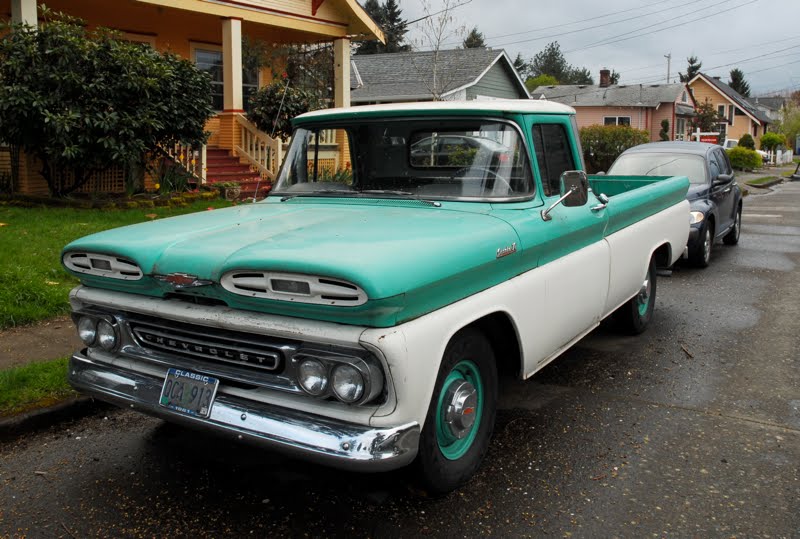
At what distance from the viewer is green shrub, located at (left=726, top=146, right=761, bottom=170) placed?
35969 millimetres

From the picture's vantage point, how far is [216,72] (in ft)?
60.8

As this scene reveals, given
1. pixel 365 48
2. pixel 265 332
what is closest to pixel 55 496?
pixel 265 332

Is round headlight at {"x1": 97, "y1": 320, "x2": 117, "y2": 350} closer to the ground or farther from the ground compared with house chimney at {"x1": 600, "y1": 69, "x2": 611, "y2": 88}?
closer to the ground

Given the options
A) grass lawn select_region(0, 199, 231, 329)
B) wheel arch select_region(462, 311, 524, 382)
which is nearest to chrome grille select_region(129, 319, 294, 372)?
wheel arch select_region(462, 311, 524, 382)

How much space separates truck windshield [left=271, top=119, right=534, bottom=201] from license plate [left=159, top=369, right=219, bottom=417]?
5.39 ft

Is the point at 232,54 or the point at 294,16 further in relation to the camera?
the point at 294,16

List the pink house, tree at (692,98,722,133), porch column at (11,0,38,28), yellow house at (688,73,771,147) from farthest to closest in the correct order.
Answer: yellow house at (688,73,771,147) < tree at (692,98,722,133) < the pink house < porch column at (11,0,38,28)

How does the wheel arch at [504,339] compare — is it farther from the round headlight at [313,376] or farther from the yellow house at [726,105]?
the yellow house at [726,105]

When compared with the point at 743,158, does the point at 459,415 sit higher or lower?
lower

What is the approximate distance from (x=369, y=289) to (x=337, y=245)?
0.44m

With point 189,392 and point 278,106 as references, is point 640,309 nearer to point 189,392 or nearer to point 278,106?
point 189,392

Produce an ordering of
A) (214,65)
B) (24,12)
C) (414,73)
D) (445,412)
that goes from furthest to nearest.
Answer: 1. (414,73)
2. (214,65)
3. (24,12)
4. (445,412)

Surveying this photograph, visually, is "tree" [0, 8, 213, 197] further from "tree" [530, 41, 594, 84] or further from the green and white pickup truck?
"tree" [530, 41, 594, 84]

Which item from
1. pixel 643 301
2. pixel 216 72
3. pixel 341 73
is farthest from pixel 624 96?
pixel 643 301
